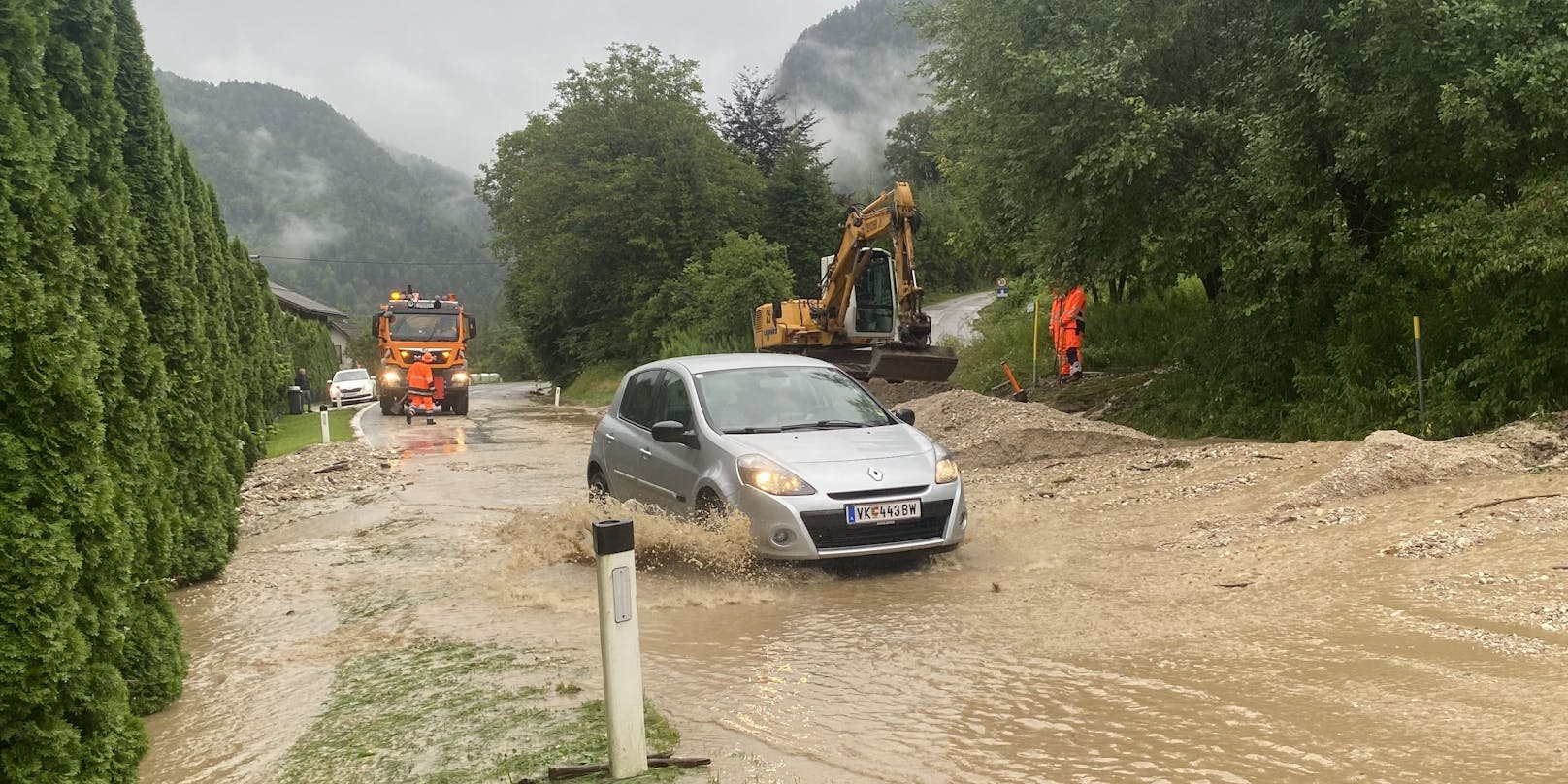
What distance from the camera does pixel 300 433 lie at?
24.9 metres

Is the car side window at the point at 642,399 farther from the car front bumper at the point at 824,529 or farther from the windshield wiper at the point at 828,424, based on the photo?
the car front bumper at the point at 824,529

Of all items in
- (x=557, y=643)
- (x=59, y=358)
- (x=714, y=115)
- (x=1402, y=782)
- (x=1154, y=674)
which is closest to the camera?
(x=1402, y=782)

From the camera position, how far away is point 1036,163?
15.2 meters

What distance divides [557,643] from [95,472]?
2603mm

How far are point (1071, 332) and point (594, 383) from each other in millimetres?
31471

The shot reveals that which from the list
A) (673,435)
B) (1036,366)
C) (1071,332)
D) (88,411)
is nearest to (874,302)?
(1036,366)

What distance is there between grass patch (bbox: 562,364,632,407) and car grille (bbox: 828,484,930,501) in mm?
36741

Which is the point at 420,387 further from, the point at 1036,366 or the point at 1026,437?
the point at 1026,437

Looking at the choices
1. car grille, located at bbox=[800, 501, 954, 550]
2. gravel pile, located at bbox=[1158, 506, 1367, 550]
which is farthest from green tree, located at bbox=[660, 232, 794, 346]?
car grille, located at bbox=[800, 501, 954, 550]

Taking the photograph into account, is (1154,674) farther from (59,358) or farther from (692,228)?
(692,228)

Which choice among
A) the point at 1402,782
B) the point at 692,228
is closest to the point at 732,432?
the point at 1402,782

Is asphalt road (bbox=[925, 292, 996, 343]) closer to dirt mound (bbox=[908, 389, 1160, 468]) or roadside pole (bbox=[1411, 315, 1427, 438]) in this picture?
dirt mound (bbox=[908, 389, 1160, 468])

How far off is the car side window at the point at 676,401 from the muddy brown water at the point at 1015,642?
93 cm

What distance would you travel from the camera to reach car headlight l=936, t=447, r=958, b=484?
776cm
